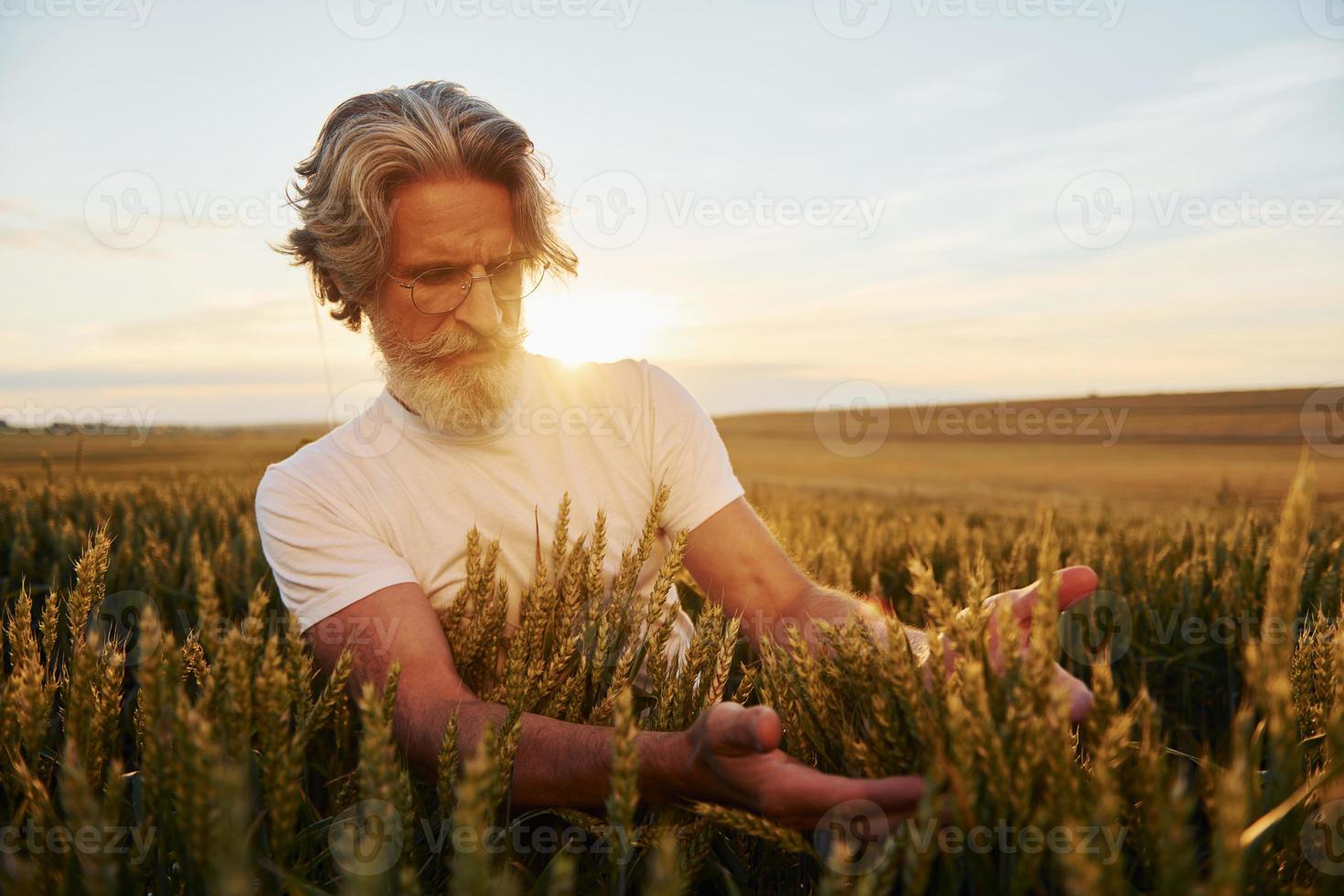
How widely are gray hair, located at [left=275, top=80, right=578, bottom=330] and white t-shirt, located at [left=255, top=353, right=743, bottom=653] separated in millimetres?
475

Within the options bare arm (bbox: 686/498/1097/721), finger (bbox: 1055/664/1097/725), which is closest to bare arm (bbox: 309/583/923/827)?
finger (bbox: 1055/664/1097/725)

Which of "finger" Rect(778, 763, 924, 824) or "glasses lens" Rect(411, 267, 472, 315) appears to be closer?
"finger" Rect(778, 763, 924, 824)

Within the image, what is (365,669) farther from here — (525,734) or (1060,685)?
(1060,685)

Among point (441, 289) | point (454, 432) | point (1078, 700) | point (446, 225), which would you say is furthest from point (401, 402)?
point (1078, 700)

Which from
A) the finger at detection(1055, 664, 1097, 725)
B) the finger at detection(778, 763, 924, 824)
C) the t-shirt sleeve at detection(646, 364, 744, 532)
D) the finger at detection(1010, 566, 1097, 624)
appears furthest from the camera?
the t-shirt sleeve at detection(646, 364, 744, 532)

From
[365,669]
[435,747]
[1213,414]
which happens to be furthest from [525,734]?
[1213,414]

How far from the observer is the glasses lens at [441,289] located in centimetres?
264

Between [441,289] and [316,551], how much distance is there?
2.95 ft

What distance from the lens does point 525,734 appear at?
1468 mm

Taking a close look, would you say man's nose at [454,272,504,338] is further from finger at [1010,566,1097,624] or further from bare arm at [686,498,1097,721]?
finger at [1010,566,1097,624]

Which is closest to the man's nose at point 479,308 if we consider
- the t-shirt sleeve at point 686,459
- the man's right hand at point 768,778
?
the t-shirt sleeve at point 686,459

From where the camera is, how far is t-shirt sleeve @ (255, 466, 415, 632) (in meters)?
2.24

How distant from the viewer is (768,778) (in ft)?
3.84

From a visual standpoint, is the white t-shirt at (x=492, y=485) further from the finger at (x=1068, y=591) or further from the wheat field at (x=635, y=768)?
the finger at (x=1068, y=591)
